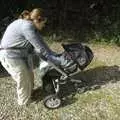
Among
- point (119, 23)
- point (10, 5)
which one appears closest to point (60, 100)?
point (119, 23)

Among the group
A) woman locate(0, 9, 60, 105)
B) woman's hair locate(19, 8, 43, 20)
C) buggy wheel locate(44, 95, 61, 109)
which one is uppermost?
woman's hair locate(19, 8, 43, 20)

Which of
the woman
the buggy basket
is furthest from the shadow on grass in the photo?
the woman

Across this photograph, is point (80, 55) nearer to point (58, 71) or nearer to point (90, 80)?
point (58, 71)

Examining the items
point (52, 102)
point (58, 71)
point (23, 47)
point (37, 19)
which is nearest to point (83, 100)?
point (52, 102)

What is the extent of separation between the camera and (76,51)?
604 cm

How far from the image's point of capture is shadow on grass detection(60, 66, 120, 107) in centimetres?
A: 632

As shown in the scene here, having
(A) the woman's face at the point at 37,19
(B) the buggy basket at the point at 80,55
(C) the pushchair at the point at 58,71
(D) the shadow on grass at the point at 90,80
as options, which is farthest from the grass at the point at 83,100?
(A) the woman's face at the point at 37,19

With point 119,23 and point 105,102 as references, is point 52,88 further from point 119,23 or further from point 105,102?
point 119,23

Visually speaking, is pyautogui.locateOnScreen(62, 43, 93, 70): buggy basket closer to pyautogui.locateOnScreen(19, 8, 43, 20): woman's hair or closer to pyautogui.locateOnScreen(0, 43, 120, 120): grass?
pyautogui.locateOnScreen(0, 43, 120, 120): grass

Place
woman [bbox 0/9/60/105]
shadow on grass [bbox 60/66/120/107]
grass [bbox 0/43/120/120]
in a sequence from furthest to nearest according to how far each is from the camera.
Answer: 1. shadow on grass [bbox 60/66/120/107]
2. grass [bbox 0/43/120/120]
3. woman [bbox 0/9/60/105]

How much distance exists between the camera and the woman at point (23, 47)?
18.1ft

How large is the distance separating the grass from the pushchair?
0.52 ft

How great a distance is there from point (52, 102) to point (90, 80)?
1.02 meters

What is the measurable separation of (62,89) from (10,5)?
132 inches
